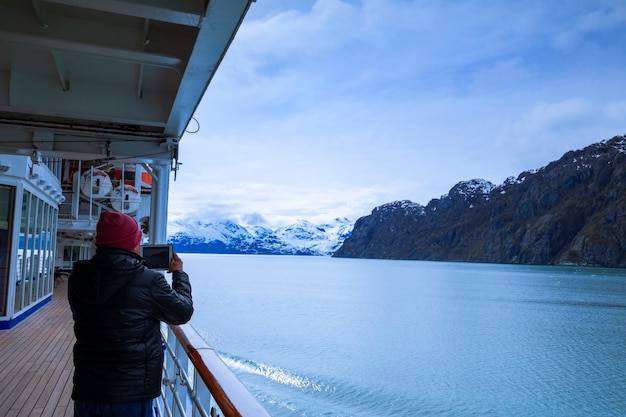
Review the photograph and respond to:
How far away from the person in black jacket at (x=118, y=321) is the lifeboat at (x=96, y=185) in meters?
15.1

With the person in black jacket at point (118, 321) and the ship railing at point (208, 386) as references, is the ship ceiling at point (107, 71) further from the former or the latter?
the ship railing at point (208, 386)

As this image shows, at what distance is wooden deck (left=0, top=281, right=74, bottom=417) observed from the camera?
3.64 metres

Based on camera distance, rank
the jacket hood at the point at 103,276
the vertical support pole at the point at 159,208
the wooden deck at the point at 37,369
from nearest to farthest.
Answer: the jacket hood at the point at 103,276 → the wooden deck at the point at 37,369 → the vertical support pole at the point at 159,208

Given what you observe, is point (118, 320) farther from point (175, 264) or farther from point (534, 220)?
point (534, 220)

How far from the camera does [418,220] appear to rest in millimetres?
152375

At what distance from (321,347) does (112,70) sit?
16209mm

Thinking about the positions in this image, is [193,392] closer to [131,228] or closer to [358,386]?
[131,228]

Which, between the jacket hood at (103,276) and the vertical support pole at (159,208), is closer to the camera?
the jacket hood at (103,276)

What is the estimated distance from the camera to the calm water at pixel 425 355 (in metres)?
12.4

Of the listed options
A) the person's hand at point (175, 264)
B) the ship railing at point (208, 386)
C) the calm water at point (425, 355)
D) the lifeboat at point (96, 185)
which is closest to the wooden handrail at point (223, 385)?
the ship railing at point (208, 386)

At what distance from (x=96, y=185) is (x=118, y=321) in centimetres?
1556

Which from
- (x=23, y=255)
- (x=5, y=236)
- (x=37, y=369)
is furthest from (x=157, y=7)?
(x=23, y=255)

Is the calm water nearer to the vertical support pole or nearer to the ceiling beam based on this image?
the vertical support pole

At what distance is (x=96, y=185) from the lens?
51.5 ft
